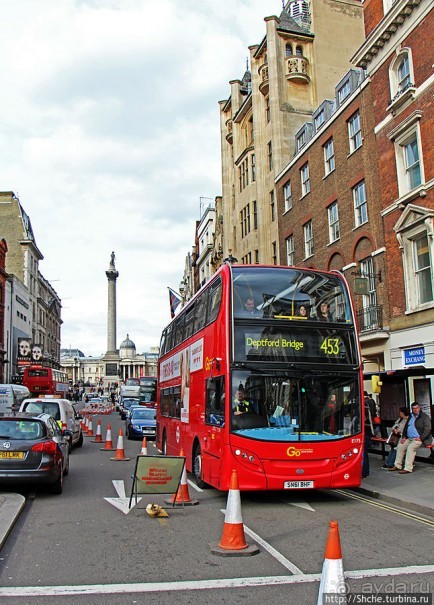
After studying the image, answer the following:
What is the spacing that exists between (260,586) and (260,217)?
3157 centimetres

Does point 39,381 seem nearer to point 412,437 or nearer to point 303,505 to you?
point 412,437

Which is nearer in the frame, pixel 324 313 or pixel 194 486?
pixel 324 313

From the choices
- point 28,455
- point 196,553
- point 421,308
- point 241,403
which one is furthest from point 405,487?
point 421,308

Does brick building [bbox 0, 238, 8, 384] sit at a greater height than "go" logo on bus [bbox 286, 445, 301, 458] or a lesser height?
greater

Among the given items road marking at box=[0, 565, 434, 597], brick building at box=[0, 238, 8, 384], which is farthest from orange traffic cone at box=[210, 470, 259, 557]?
brick building at box=[0, 238, 8, 384]

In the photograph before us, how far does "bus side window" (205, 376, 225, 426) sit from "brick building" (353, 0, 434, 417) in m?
7.93

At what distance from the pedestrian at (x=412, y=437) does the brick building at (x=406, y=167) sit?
373 centimetres

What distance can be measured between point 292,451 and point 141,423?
17212 mm

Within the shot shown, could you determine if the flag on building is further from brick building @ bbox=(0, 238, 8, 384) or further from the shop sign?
brick building @ bbox=(0, 238, 8, 384)

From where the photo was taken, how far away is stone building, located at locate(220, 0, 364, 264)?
34.8 m

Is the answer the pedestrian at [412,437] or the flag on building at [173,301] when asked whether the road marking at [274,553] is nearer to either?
the pedestrian at [412,437]

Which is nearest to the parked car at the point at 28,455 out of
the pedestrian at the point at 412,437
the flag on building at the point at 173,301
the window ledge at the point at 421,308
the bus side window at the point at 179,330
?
the bus side window at the point at 179,330

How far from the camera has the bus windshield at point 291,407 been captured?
10.0m

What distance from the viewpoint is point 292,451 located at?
9953 mm
